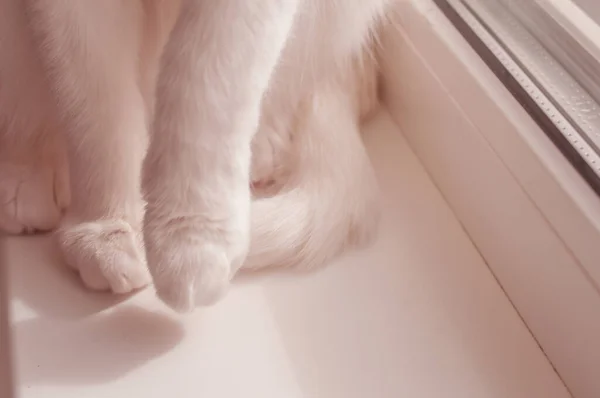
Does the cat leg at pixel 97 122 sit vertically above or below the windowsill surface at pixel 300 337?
above

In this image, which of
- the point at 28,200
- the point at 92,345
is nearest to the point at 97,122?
Answer: the point at 28,200

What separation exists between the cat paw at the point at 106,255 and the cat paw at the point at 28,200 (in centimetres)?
5

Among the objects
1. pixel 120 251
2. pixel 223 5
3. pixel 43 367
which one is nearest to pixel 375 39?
pixel 223 5

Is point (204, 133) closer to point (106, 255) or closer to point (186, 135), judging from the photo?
point (186, 135)

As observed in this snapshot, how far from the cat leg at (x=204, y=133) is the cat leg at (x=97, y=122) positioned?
3.1 inches

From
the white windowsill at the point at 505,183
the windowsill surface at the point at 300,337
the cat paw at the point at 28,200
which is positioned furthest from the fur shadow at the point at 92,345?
the white windowsill at the point at 505,183

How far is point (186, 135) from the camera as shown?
688mm

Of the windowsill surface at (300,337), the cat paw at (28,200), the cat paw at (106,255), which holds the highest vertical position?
the cat paw at (28,200)

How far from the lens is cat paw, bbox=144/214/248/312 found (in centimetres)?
67

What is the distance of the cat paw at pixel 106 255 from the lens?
2.38ft

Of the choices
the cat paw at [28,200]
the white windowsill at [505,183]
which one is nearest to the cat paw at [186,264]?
the cat paw at [28,200]

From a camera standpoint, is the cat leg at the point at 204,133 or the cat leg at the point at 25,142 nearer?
the cat leg at the point at 204,133

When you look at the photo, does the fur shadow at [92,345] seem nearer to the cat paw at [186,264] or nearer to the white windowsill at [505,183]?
the cat paw at [186,264]

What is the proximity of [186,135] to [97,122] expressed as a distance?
0.13 metres
